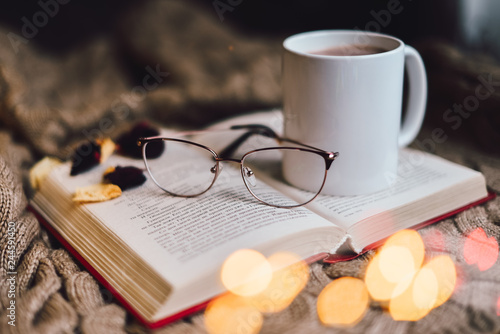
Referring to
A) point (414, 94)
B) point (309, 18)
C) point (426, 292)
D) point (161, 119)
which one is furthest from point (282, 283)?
point (309, 18)

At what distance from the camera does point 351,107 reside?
2.06 ft

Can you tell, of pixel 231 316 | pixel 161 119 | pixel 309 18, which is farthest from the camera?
pixel 309 18

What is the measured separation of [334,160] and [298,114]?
0.08m

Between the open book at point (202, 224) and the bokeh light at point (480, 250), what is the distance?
63 mm

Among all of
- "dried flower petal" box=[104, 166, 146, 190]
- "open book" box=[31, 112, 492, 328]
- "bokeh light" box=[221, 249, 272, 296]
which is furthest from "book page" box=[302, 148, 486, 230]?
"dried flower petal" box=[104, 166, 146, 190]

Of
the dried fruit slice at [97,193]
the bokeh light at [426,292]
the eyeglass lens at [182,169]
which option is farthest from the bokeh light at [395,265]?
the dried fruit slice at [97,193]

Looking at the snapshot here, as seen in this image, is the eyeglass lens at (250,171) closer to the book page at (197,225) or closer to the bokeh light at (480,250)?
the book page at (197,225)

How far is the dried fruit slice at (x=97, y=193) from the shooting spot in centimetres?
64

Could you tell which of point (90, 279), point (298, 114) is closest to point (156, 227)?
point (90, 279)

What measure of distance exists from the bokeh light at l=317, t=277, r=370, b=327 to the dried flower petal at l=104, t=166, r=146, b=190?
1.03 feet

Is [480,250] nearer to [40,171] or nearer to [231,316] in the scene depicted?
[231,316]

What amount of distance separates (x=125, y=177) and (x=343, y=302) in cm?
35

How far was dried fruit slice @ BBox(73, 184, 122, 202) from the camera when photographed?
25.3 inches

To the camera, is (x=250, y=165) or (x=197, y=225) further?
(x=250, y=165)
